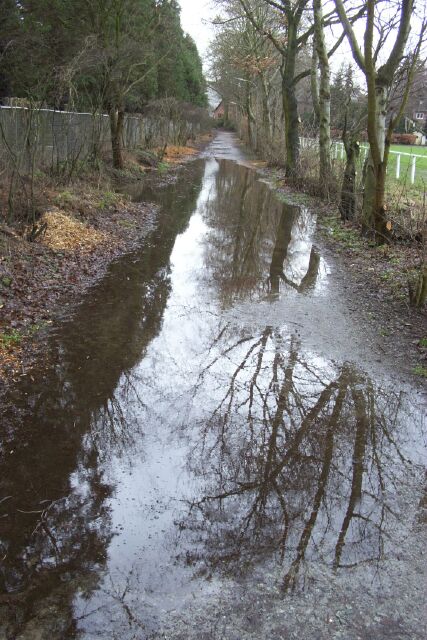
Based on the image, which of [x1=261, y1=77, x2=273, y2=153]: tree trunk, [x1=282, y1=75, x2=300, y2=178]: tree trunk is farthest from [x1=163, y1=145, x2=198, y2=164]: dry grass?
[x1=282, y1=75, x2=300, y2=178]: tree trunk

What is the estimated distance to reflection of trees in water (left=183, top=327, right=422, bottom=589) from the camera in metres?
3.72

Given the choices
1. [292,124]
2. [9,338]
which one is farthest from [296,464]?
[292,124]

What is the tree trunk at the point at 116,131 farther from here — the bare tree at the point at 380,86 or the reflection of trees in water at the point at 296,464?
the reflection of trees in water at the point at 296,464

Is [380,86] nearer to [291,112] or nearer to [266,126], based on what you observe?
[291,112]

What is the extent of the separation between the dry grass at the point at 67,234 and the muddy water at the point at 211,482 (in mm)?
2518

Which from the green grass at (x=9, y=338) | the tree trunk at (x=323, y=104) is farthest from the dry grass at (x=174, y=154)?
the green grass at (x=9, y=338)

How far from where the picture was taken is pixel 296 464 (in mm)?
4559

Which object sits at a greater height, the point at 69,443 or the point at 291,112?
the point at 291,112

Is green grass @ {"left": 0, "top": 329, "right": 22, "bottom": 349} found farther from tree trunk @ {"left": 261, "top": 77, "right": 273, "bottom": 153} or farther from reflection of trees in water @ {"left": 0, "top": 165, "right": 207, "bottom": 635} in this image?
tree trunk @ {"left": 261, "top": 77, "right": 273, "bottom": 153}

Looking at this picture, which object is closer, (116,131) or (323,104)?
(323,104)

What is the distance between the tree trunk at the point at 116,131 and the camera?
20.1 metres

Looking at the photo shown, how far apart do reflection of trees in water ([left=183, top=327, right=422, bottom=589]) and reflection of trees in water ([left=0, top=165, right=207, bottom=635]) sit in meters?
0.77

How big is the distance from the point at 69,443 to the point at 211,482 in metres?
1.33

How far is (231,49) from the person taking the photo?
3841 centimetres
